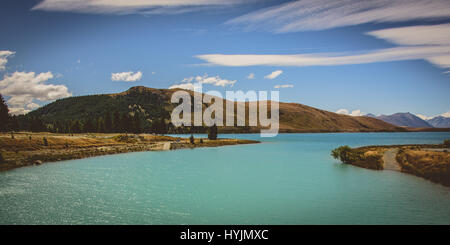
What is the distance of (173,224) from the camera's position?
21.2m

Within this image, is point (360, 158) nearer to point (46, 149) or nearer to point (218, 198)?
point (218, 198)

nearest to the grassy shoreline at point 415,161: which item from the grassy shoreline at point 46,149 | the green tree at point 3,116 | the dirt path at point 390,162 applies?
the dirt path at point 390,162

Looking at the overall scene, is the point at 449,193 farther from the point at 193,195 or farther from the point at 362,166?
the point at 193,195

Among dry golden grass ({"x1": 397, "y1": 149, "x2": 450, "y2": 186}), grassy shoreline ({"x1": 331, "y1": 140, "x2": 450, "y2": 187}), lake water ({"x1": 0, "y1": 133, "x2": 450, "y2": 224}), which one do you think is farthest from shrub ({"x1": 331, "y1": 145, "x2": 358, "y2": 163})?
lake water ({"x1": 0, "y1": 133, "x2": 450, "y2": 224})

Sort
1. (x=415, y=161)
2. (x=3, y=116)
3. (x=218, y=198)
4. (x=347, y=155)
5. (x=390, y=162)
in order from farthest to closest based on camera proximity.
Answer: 1. (x=3, y=116)
2. (x=347, y=155)
3. (x=390, y=162)
4. (x=415, y=161)
5. (x=218, y=198)

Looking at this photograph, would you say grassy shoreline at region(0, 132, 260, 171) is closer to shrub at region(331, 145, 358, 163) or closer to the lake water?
the lake water

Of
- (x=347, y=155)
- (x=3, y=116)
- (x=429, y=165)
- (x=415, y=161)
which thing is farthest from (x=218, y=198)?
(x=3, y=116)

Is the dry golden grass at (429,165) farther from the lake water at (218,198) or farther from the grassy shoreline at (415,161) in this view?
the lake water at (218,198)

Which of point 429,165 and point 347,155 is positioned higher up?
point 429,165

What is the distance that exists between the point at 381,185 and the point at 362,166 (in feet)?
59.0

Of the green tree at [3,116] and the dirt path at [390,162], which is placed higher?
the green tree at [3,116]

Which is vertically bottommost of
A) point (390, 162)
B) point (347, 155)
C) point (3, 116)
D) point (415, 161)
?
point (390, 162)

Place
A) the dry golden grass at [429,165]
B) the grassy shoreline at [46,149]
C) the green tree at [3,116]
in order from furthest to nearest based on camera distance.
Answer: the green tree at [3,116] → the grassy shoreline at [46,149] → the dry golden grass at [429,165]
